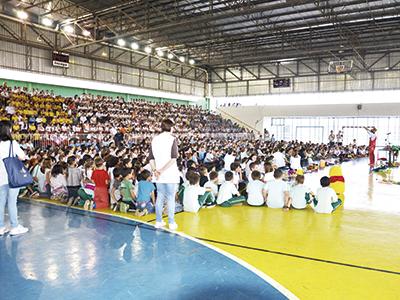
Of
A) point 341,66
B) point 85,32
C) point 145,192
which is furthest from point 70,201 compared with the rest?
point 341,66

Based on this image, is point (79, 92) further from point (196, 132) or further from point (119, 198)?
point (119, 198)

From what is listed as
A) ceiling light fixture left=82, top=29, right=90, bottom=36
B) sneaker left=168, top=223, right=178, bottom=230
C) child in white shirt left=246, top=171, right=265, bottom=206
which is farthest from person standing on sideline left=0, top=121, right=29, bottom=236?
ceiling light fixture left=82, top=29, right=90, bottom=36

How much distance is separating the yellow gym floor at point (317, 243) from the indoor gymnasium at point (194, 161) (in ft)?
0.10

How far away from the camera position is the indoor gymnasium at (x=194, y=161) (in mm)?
3635

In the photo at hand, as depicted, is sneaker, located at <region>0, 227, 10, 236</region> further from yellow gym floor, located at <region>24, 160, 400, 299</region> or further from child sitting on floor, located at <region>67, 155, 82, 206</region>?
yellow gym floor, located at <region>24, 160, 400, 299</region>

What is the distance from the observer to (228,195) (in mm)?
6801

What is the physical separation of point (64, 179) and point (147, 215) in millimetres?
2230

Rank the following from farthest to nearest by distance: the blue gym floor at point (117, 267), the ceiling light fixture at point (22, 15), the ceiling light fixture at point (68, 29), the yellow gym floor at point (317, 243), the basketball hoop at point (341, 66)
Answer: the basketball hoop at point (341, 66), the ceiling light fixture at point (68, 29), the ceiling light fixture at point (22, 15), the yellow gym floor at point (317, 243), the blue gym floor at point (117, 267)

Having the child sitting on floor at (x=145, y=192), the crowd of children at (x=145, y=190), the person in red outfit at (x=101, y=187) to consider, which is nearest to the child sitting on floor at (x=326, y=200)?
the crowd of children at (x=145, y=190)

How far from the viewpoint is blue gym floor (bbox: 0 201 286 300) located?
3133 mm

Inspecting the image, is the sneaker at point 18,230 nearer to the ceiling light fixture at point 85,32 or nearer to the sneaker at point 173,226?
the sneaker at point 173,226

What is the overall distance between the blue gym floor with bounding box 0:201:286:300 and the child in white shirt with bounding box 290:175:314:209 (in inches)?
104

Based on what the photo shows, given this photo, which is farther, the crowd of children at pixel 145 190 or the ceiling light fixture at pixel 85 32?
the ceiling light fixture at pixel 85 32

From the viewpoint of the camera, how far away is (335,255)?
414 cm
